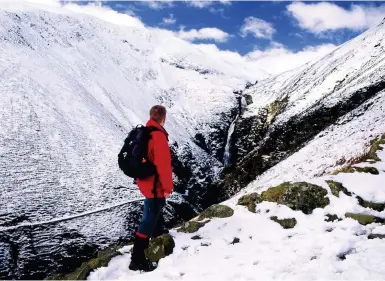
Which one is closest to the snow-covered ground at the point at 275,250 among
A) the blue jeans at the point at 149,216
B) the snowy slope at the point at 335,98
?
the blue jeans at the point at 149,216

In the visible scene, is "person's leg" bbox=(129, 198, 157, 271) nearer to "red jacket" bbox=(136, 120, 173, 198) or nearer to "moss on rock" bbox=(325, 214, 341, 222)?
"red jacket" bbox=(136, 120, 173, 198)

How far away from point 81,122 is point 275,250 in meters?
91.6

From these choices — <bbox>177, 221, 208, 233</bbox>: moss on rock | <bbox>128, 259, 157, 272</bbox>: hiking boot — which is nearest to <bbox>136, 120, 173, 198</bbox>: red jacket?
<bbox>128, 259, 157, 272</bbox>: hiking boot

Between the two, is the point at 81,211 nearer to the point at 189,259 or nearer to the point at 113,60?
the point at 189,259

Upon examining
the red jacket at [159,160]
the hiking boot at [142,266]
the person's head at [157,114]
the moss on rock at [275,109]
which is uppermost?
the moss on rock at [275,109]

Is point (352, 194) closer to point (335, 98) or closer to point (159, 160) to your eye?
point (159, 160)

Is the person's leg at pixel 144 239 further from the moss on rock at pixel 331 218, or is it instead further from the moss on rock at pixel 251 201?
the moss on rock at pixel 331 218

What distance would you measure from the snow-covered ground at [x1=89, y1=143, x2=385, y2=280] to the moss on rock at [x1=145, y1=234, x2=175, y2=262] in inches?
6.9

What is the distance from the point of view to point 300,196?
12.0 m

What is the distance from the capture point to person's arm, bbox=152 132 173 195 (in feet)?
28.2

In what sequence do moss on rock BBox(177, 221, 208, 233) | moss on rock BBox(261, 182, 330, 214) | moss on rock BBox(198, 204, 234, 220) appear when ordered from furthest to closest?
moss on rock BBox(198, 204, 234, 220), moss on rock BBox(261, 182, 330, 214), moss on rock BBox(177, 221, 208, 233)

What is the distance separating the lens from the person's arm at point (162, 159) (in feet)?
Result: 28.2

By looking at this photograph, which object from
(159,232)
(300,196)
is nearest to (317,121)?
(300,196)

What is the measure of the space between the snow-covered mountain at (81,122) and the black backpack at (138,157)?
57.9 metres
